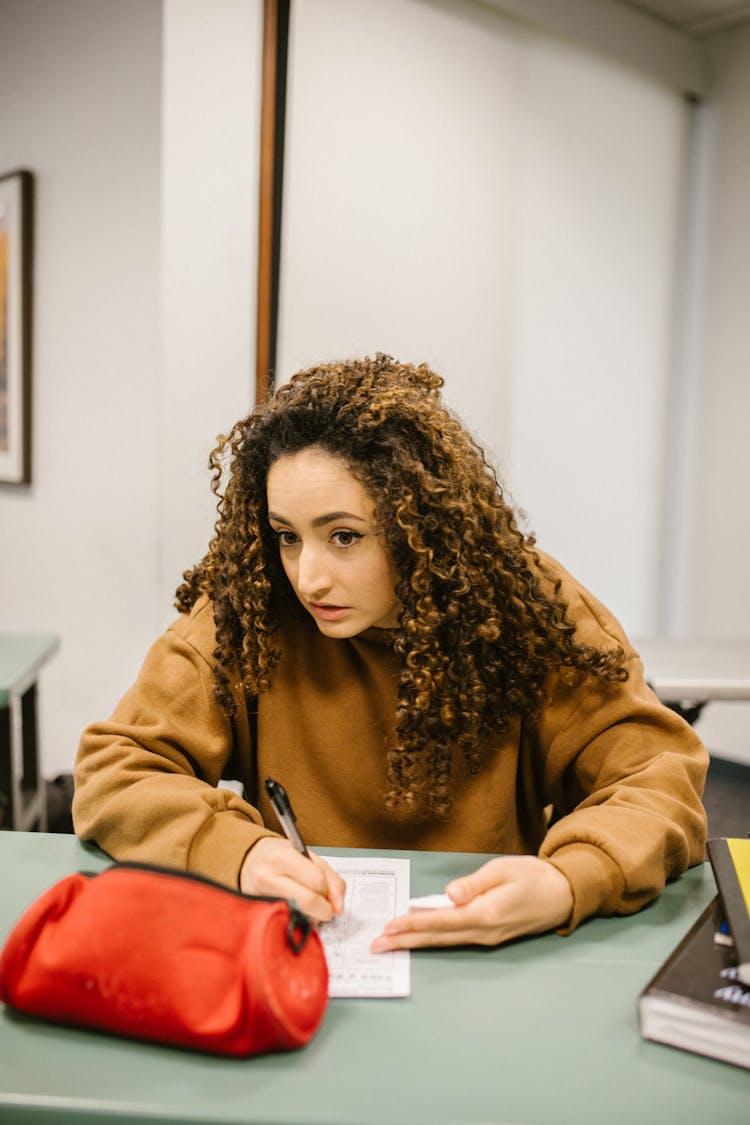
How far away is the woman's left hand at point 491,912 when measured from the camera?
89 centimetres

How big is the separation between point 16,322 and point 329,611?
2387 millimetres

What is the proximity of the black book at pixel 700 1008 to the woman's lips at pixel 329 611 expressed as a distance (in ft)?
1.82

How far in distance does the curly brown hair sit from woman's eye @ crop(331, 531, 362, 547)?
0.04 metres

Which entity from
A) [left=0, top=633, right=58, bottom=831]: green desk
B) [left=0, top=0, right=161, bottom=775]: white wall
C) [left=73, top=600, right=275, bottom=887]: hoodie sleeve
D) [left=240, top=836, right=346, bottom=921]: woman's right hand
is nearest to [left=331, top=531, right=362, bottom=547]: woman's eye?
[left=73, top=600, right=275, bottom=887]: hoodie sleeve

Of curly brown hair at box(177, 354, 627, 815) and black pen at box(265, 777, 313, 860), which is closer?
black pen at box(265, 777, 313, 860)

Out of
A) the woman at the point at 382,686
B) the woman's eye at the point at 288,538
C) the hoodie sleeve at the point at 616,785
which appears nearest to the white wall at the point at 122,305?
the woman at the point at 382,686

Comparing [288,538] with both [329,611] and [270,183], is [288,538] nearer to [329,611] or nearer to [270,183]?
[329,611]

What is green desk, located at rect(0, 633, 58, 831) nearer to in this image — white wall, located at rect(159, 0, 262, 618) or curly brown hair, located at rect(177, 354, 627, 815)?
white wall, located at rect(159, 0, 262, 618)

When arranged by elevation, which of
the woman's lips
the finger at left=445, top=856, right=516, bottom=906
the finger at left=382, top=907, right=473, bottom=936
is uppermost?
the woman's lips

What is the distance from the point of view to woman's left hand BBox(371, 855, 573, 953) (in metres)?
0.89

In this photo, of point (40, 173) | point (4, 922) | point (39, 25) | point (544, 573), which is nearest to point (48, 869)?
point (4, 922)

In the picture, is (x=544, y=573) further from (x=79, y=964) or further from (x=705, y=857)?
(x=79, y=964)

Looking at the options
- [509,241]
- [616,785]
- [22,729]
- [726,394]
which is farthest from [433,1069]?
[726,394]

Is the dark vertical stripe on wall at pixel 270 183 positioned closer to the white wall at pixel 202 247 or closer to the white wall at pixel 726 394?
the white wall at pixel 202 247
